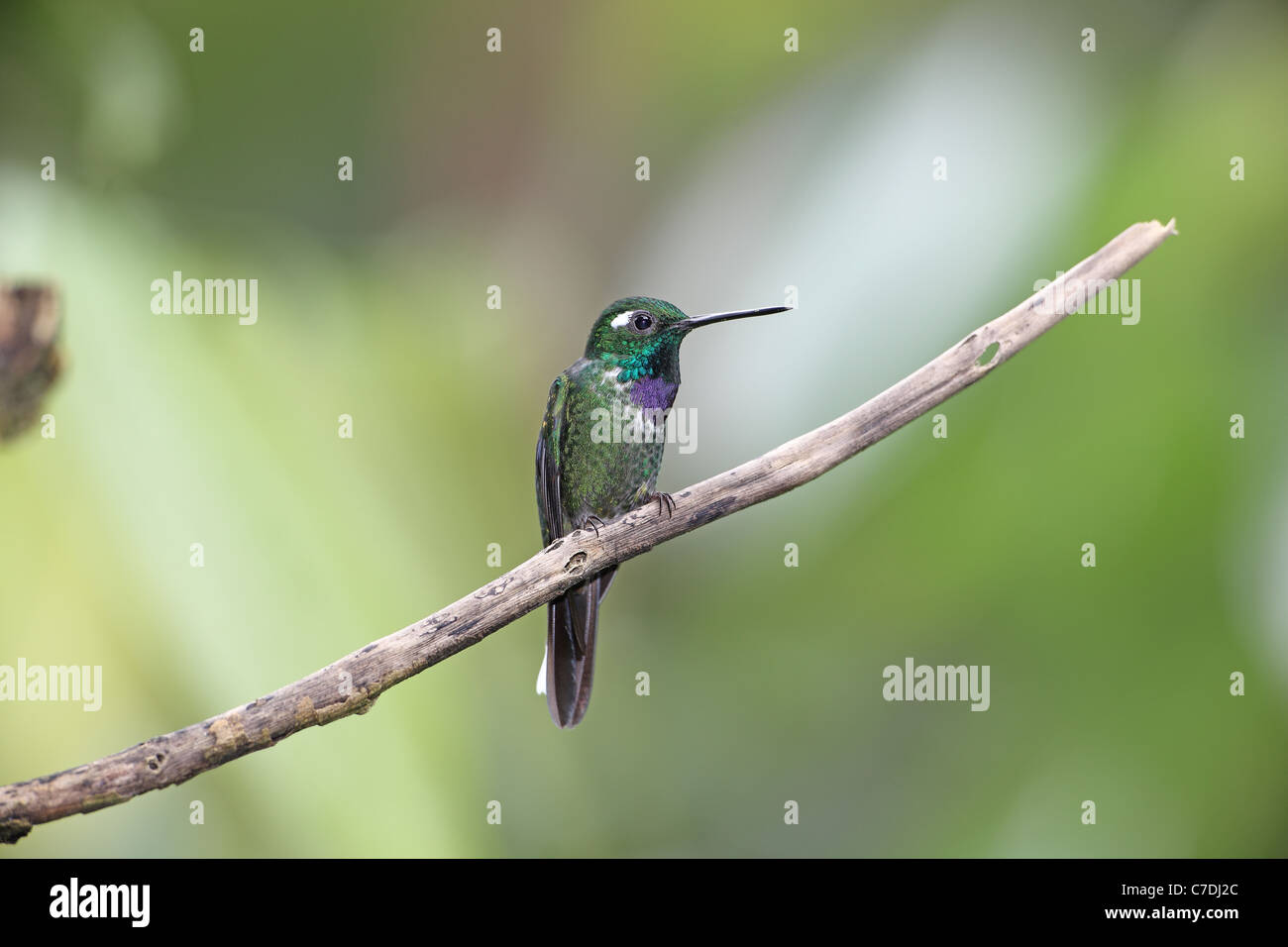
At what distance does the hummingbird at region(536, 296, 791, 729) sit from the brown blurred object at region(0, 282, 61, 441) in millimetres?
911

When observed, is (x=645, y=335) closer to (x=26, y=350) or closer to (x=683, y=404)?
(x=683, y=404)

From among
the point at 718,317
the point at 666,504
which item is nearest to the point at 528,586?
the point at 666,504

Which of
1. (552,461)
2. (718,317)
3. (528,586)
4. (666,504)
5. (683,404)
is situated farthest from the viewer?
(683,404)

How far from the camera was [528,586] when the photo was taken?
1537 millimetres

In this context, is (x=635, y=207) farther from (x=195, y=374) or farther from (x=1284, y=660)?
(x=1284, y=660)

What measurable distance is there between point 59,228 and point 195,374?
53cm

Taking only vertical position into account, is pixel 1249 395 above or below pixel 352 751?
above

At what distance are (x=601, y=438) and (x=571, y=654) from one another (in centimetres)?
44

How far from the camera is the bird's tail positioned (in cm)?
195

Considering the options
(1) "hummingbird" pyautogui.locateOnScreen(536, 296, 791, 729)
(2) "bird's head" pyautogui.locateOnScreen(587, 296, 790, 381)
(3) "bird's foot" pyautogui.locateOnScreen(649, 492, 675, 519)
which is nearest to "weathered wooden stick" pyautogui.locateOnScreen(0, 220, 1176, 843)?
(3) "bird's foot" pyautogui.locateOnScreen(649, 492, 675, 519)

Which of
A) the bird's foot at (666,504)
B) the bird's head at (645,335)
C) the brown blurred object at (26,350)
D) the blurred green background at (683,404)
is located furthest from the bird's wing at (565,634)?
the brown blurred object at (26,350)

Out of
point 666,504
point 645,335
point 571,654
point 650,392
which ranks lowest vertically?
point 571,654

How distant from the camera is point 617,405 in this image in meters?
1.93

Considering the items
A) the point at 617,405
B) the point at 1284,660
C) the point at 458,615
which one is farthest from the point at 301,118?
the point at 1284,660
